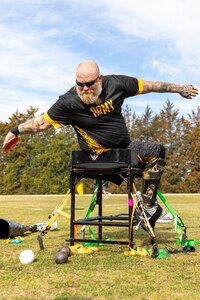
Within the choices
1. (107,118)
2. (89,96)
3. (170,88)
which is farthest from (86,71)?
(170,88)

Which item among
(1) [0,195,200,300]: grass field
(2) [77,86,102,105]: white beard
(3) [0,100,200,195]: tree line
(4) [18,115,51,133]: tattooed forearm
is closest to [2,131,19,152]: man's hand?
(4) [18,115,51,133]: tattooed forearm

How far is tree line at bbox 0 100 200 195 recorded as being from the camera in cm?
4547

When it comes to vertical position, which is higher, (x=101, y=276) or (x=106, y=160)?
(x=106, y=160)

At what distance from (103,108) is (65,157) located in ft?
150

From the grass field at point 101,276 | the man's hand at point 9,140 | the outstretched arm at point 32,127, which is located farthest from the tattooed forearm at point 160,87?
the grass field at point 101,276

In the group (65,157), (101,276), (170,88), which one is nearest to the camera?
(101,276)

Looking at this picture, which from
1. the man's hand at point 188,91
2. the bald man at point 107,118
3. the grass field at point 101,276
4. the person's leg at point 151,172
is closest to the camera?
the grass field at point 101,276

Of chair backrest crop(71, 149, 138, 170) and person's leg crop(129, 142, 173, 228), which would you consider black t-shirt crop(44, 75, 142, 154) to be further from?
person's leg crop(129, 142, 173, 228)

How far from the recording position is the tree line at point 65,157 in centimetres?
4547

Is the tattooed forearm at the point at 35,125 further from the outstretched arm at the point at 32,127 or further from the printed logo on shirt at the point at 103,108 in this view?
the printed logo on shirt at the point at 103,108

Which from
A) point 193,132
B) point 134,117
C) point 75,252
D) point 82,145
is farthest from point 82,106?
point 134,117

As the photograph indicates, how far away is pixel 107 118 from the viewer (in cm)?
498

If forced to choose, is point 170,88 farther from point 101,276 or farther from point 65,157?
point 65,157

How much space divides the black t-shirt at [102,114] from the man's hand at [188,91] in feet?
2.33
